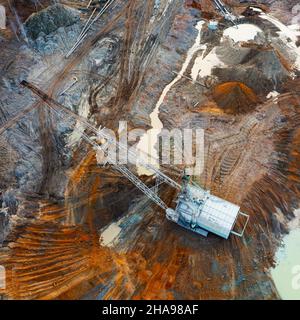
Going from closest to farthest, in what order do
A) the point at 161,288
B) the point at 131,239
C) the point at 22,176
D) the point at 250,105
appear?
the point at 161,288 → the point at 131,239 → the point at 22,176 → the point at 250,105

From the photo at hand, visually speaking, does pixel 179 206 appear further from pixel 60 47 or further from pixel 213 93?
pixel 60 47

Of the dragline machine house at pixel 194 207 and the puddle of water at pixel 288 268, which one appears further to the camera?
the dragline machine house at pixel 194 207

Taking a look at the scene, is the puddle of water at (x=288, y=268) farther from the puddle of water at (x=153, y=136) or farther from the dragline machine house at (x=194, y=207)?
the puddle of water at (x=153, y=136)

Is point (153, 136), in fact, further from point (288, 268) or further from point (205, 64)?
point (288, 268)

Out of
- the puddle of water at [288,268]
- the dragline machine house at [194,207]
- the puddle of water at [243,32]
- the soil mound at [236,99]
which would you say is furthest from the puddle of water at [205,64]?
the puddle of water at [288,268]

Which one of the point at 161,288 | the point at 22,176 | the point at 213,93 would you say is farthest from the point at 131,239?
the point at 213,93

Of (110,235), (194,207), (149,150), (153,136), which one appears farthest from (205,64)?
(110,235)
